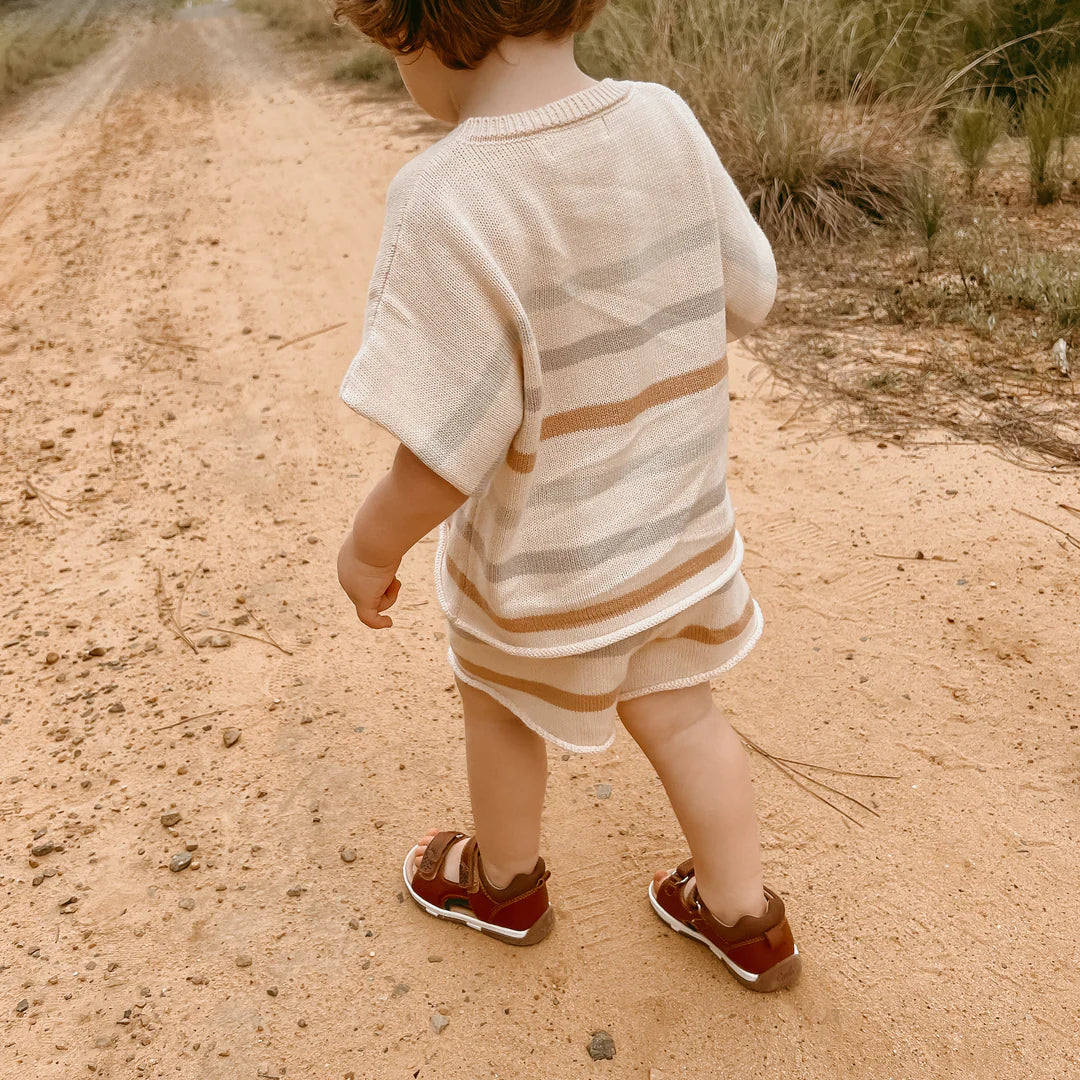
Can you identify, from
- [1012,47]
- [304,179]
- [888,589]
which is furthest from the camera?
[304,179]

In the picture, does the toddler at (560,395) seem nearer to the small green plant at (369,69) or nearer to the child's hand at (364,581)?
the child's hand at (364,581)

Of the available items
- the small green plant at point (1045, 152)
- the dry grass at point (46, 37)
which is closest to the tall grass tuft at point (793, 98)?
the small green plant at point (1045, 152)

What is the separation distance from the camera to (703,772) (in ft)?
4.64

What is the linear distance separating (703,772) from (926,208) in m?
3.15

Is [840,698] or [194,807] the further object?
[840,698]

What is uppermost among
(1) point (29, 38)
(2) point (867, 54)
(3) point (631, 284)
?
(3) point (631, 284)

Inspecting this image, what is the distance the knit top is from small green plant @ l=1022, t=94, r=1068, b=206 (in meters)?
3.76

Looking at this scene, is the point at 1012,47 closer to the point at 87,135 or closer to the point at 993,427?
the point at 993,427

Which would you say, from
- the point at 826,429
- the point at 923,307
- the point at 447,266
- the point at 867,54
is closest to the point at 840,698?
the point at 826,429

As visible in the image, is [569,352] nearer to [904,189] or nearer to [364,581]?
[364,581]

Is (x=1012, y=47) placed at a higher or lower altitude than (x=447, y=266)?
lower

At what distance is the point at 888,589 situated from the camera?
244cm

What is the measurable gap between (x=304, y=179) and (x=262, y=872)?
4963 millimetres

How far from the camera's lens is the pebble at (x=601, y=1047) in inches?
59.8
